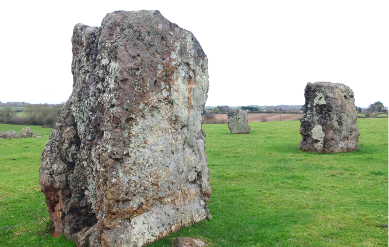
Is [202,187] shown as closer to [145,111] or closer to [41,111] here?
[145,111]

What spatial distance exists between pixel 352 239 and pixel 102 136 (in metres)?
6.16

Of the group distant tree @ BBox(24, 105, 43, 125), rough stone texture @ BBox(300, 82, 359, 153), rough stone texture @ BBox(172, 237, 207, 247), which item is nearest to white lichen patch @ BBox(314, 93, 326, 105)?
rough stone texture @ BBox(300, 82, 359, 153)

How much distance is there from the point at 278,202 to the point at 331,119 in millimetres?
8641

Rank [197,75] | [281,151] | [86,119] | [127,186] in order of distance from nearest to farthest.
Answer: [127,186]
[86,119]
[197,75]
[281,151]

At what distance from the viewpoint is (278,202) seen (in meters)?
10.2

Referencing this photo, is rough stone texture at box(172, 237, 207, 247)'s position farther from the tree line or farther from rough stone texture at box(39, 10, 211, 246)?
the tree line

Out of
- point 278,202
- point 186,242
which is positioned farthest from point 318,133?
point 186,242

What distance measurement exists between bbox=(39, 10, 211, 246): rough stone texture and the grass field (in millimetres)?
723

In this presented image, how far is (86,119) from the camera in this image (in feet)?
24.8

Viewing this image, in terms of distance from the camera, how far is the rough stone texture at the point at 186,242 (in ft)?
Result: 22.5

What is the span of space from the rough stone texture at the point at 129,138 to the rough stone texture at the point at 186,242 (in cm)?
50

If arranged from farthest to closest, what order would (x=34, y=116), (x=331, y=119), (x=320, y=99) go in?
1. (x=34, y=116)
2. (x=320, y=99)
3. (x=331, y=119)

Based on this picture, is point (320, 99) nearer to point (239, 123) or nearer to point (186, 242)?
point (239, 123)

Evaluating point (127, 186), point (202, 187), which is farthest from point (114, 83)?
point (202, 187)
